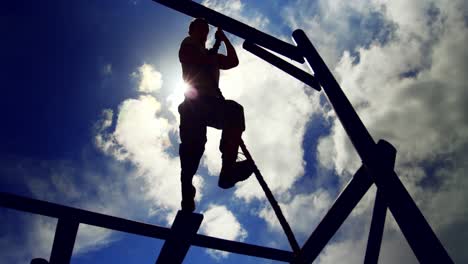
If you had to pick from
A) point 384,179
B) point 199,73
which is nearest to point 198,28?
point 199,73

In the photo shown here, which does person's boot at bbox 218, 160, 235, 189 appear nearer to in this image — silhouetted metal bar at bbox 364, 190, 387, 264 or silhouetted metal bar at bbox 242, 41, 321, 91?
silhouetted metal bar at bbox 364, 190, 387, 264

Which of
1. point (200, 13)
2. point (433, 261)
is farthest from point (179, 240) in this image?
point (200, 13)

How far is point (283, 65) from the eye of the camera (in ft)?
16.5

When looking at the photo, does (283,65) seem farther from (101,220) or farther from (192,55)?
(101,220)

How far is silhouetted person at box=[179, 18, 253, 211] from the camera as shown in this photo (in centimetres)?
392

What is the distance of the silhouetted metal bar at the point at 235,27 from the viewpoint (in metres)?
4.45

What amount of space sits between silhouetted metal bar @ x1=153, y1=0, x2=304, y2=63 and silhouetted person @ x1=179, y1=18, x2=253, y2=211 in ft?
0.44

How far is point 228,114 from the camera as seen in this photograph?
4141 mm

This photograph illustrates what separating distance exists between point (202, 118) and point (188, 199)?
89cm

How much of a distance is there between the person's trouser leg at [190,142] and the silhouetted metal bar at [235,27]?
116cm

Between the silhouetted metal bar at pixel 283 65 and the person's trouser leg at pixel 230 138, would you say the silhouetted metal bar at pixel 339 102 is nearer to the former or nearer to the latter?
the silhouetted metal bar at pixel 283 65

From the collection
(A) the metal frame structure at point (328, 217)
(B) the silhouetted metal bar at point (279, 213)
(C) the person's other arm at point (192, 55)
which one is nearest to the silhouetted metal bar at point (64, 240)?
(A) the metal frame structure at point (328, 217)

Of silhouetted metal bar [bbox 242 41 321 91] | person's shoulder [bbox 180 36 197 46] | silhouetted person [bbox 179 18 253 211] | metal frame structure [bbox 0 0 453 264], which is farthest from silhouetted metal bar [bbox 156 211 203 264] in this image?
silhouetted metal bar [bbox 242 41 321 91]

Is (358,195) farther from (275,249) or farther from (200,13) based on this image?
(200,13)
